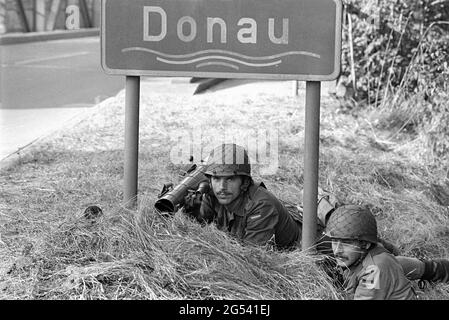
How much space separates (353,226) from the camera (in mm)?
4203

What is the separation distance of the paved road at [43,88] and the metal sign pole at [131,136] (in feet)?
10.1

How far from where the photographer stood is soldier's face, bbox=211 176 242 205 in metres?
4.87

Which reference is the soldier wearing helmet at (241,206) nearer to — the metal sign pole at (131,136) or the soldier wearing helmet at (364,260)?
the metal sign pole at (131,136)

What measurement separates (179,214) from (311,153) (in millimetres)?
861

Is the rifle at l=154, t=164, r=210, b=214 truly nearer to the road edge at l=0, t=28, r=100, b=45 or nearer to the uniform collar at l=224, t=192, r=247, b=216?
the uniform collar at l=224, t=192, r=247, b=216

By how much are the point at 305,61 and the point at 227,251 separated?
1.15m

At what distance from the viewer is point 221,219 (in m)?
5.00

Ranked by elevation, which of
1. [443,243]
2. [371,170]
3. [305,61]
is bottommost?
[443,243]

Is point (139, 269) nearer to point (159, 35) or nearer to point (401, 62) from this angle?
point (159, 35)

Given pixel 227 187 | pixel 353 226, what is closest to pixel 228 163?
pixel 227 187

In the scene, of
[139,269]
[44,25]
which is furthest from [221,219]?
[44,25]

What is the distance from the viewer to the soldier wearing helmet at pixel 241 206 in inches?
190
